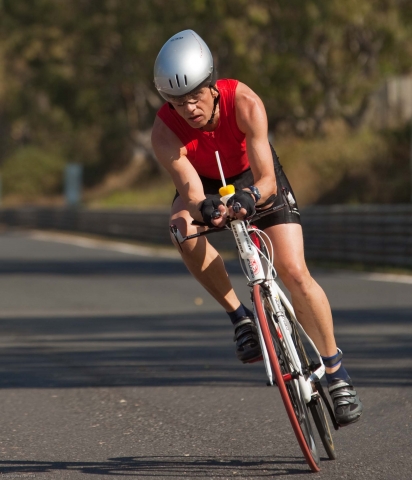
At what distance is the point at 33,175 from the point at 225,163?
5895 centimetres

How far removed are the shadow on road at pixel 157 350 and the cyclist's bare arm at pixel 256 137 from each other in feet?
8.35

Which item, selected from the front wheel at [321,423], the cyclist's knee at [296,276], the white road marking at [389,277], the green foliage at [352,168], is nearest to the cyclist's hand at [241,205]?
the cyclist's knee at [296,276]

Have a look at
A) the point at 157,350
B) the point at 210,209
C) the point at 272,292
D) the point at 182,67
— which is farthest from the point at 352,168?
the point at 210,209

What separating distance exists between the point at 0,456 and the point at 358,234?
49.2 feet

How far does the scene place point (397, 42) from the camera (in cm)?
3581

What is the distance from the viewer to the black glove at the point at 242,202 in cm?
507

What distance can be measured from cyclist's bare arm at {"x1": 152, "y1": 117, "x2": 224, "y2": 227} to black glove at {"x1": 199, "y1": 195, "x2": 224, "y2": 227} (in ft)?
0.55

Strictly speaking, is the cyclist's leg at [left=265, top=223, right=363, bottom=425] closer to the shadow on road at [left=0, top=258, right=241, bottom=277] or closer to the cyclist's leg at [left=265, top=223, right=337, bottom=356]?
the cyclist's leg at [left=265, top=223, right=337, bottom=356]

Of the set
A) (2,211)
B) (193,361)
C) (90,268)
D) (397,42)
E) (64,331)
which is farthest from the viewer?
(2,211)

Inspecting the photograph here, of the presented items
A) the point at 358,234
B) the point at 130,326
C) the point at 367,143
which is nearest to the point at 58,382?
the point at 130,326

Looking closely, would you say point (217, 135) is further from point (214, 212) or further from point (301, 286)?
point (301, 286)

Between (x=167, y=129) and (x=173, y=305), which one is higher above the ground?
(x=167, y=129)

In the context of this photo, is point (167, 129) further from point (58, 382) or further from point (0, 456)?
point (58, 382)

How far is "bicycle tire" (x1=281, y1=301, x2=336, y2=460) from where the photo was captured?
518cm
